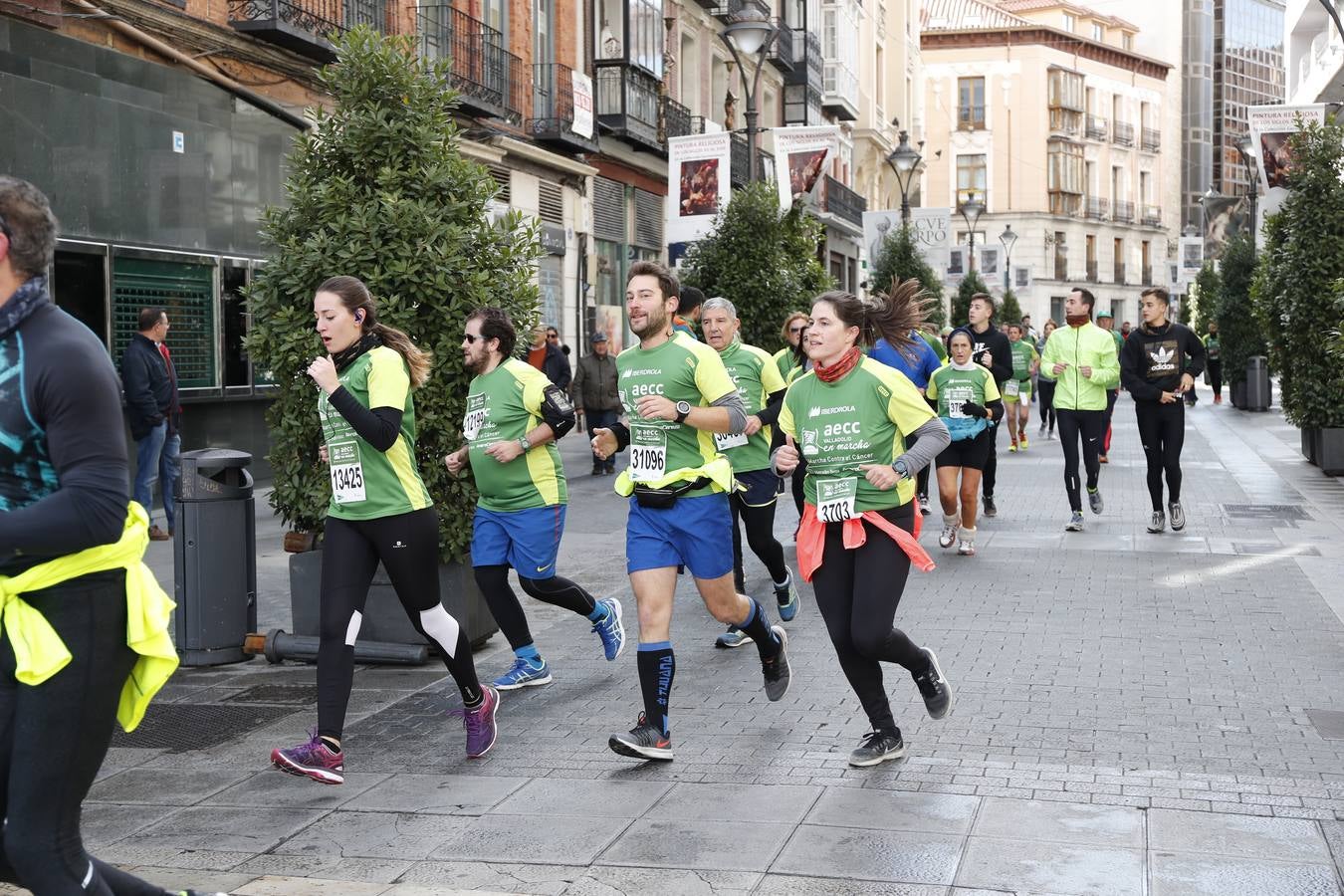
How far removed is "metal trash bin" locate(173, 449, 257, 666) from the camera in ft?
25.8

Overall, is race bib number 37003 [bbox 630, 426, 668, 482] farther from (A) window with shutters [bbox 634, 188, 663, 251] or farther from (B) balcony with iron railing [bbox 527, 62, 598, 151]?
(A) window with shutters [bbox 634, 188, 663, 251]

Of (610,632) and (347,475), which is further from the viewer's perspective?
(610,632)

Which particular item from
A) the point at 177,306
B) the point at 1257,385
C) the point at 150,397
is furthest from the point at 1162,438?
the point at 1257,385

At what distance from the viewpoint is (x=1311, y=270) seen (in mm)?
17812

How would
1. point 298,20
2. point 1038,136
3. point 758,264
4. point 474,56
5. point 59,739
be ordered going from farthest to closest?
point 1038,136
point 474,56
point 758,264
point 298,20
point 59,739

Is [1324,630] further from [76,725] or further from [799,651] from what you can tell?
[76,725]

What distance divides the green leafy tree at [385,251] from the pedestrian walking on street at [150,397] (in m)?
5.10

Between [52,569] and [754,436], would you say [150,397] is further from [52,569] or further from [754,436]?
[52,569]

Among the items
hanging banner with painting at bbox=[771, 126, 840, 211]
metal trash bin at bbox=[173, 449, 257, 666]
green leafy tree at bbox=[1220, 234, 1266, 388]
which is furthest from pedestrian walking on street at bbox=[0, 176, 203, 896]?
green leafy tree at bbox=[1220, 234, 1266, 388]

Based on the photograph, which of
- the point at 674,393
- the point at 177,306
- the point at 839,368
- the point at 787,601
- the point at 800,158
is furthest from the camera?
the point at 800,158

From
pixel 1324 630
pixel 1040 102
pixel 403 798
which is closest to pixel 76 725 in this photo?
pixel 403 798

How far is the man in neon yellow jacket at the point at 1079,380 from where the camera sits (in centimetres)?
1294

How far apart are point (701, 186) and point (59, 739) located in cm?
1738

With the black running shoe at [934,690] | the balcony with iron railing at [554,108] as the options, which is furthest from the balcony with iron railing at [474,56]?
the black running shoe at [934,690]
